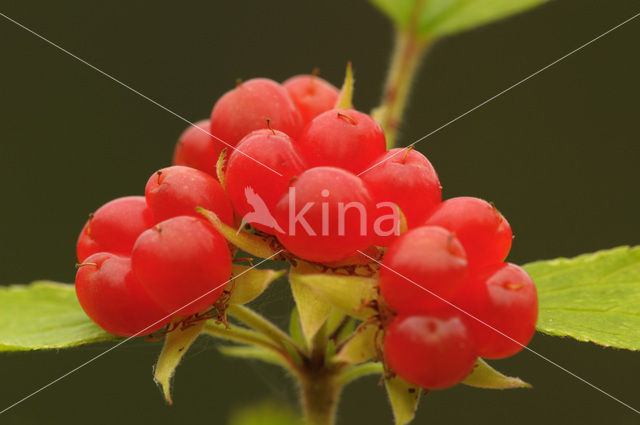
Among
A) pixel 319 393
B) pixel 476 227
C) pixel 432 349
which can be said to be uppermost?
pixel 476 227

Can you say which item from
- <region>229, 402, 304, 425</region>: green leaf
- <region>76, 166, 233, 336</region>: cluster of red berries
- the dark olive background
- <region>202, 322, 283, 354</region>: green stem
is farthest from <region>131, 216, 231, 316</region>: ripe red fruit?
the dark olive background

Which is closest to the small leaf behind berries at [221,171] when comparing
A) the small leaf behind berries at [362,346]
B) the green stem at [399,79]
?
the small leaf behind berries at [362,346]

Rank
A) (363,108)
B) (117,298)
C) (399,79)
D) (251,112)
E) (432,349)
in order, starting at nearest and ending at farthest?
1. (432,349)
2. (117,298)
3. (251,112)
4. (399,79)
5. (363,108)

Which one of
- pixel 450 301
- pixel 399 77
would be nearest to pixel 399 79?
pixel 399 77

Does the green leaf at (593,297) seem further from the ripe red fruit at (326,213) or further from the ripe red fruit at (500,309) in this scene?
the ripe red fruit at (326,213)

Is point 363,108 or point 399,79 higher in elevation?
point 399,79

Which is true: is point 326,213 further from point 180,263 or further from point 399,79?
point 399,79
